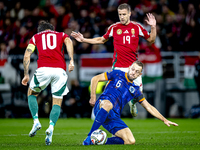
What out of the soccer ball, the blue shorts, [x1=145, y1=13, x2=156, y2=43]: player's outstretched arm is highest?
[x1=145, y1=13, x2=156, y2=43]: player's outstretched arm

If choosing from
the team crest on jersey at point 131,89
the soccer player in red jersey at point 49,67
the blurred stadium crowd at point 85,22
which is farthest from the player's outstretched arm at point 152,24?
the blurred stadium crowd at point 85,22

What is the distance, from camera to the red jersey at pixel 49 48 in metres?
6.75

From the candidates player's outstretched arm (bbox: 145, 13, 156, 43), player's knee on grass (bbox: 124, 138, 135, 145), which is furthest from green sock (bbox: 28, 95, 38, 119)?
player's outstretched arm (bbox: 145, 13, 156, 43)

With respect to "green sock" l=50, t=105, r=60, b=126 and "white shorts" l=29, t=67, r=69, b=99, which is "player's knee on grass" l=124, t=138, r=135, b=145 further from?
"white shorts" l=29, t=67, r=69, b=99

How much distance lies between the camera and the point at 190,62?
12.8 meters

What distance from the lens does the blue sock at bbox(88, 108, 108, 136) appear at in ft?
18.4

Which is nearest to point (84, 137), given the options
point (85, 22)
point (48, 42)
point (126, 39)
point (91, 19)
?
point (48, 42)

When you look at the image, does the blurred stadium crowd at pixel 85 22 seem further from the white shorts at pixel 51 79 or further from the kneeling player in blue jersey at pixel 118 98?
the kneeling player in blue jersey at pixel 118 98

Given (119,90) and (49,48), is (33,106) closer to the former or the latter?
(49,48)

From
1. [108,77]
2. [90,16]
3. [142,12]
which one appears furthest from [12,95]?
[108,77]

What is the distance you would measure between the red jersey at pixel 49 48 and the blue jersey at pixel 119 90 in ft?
3.76

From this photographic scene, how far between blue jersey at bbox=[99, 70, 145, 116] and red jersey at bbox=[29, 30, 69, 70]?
1.15 meters

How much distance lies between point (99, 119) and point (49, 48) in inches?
75.1

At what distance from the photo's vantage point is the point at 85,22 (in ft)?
49.9
